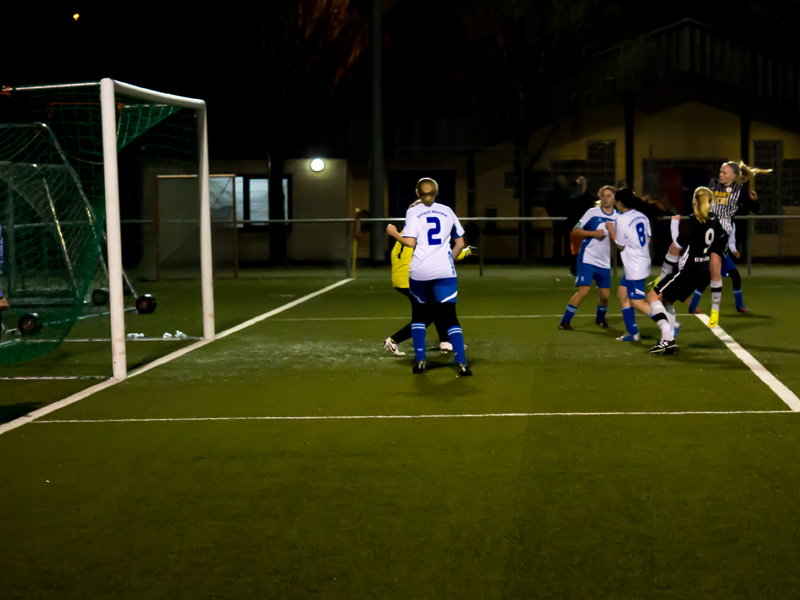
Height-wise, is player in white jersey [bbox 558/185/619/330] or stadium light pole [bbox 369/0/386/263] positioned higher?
stadium light pole [bbox 369/0/386/263]

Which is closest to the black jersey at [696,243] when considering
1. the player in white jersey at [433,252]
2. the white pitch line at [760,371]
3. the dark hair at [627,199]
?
the dark hair at [627,199]

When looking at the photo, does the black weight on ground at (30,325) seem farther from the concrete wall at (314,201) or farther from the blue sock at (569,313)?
the concrete wall at (314,201)

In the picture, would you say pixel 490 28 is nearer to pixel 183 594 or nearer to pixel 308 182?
pixel 308 182

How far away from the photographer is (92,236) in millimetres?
11781

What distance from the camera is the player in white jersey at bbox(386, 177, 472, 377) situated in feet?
30.7

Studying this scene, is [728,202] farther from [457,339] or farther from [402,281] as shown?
[457,339]

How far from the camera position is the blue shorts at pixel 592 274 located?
12672 mm

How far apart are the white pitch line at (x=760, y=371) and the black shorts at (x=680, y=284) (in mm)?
776

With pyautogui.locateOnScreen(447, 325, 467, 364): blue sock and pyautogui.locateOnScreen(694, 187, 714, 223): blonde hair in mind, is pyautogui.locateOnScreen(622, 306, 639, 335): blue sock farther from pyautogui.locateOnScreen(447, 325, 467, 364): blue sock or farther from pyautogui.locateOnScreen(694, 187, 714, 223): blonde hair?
pyautogui.locateOnScreen(447, 325, 467, 364): blue sock

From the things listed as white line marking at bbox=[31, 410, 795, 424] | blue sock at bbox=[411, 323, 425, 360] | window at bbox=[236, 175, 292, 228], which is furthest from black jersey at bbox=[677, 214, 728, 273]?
window at bbox=[236, 175, 292, 228]

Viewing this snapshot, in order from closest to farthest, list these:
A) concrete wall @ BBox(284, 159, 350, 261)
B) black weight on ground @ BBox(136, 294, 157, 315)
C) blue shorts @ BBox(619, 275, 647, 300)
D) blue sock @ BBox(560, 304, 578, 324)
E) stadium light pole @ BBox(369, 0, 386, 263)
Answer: blue shorts @ BBox(619, 275, 647, 300) → blue sock @ BBox(560, 304, 578, 324) → black weight on ground @ BBox(136, 294, 157, 315) → stadium light pole @ BBox(369, 0, 386, 263) → concrete wall @ BBox(284, 159, 350, 261)

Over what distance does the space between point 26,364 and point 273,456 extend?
527 centimetres

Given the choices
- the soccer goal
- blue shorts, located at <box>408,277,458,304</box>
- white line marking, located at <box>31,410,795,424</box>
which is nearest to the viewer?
white line marking, located at <box>31,410,795,424</box>

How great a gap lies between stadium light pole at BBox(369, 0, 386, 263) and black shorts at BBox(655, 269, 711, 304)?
14975 mm
